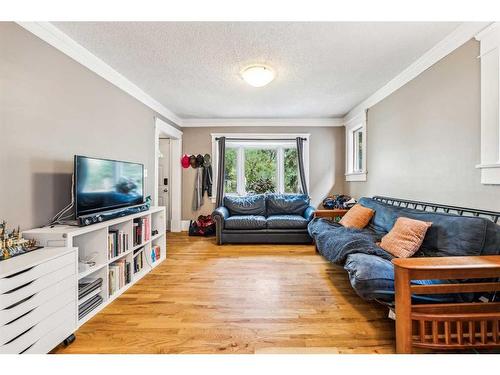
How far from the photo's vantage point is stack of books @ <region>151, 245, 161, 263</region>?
2.97 m

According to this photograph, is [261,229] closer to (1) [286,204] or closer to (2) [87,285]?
(1) [286,204]

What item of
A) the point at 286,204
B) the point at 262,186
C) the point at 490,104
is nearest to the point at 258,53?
the point at 490,104

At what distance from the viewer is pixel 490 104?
175cm

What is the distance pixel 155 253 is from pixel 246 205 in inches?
75.7

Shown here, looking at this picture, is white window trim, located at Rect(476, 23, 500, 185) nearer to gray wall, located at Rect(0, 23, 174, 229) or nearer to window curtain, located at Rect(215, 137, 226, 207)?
gray wall, located at Rect(0, 23, 174, 229)

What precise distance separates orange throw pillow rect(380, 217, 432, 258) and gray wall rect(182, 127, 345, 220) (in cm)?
290

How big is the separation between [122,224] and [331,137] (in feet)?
13.9

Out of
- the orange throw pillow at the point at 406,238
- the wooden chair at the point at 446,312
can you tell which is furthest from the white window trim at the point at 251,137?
the wooden chair at the point at 446,312

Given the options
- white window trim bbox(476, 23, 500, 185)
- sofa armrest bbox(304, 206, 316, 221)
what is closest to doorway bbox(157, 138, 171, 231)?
sofa armrest bbox(304, 206, 316, 221)

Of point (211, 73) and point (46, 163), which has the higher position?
point (211, 73)
